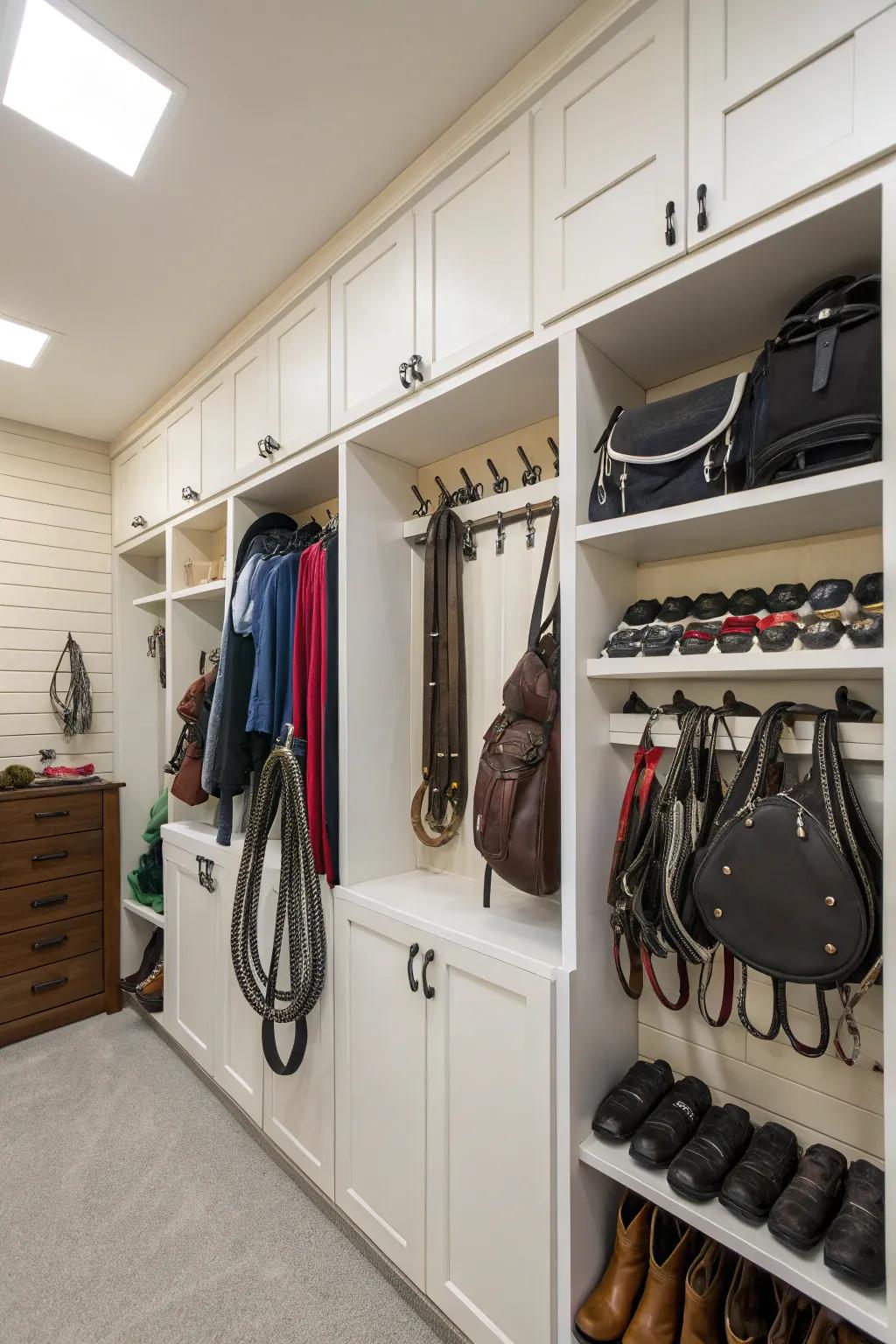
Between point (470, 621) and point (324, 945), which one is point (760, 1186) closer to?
point (324, 945)

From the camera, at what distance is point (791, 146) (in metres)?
0.99

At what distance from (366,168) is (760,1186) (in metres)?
2.34

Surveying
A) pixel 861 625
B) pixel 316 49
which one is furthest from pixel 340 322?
pixel 861 625

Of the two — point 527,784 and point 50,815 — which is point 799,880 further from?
point 50,815

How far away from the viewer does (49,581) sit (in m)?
3.25

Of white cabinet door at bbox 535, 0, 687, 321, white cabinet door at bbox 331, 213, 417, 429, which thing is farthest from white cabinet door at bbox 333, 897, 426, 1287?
white cabinet door at bbox 535, 0, 687, 321

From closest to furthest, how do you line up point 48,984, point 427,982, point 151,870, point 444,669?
point 427,982 → point 444,669 → point 48,984 → point 151,870

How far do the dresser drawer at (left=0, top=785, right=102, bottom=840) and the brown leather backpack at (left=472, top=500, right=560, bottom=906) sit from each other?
94.5 inches

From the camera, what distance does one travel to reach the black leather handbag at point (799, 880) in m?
0.98

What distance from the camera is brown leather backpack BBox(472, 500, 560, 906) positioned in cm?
139

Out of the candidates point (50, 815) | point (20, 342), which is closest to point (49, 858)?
point (50, 815)

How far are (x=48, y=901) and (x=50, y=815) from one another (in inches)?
15.4

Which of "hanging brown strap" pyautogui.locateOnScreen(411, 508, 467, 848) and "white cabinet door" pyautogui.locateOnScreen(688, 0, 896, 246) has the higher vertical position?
"white cabinet door" pyautogui.locateOnScreen(688, 0, 896, 246)

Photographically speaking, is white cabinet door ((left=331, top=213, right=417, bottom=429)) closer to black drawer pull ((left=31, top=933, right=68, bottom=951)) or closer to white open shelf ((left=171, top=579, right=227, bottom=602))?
white open shelf ((left=171, top=579, right=227, bottom=602))
